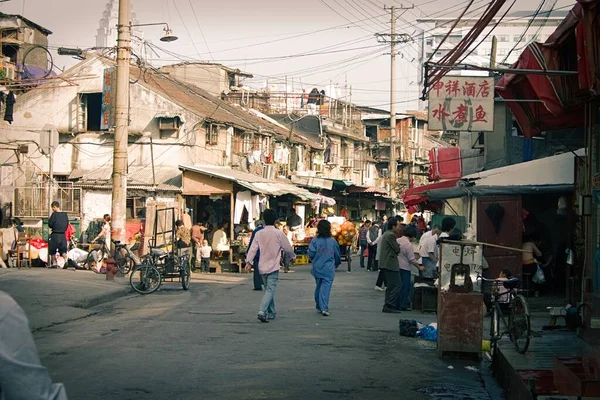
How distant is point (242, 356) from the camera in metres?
9.95

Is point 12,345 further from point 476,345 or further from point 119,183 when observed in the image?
point 119,183

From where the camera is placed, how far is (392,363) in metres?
10.0

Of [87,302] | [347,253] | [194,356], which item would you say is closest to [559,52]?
[194,356]

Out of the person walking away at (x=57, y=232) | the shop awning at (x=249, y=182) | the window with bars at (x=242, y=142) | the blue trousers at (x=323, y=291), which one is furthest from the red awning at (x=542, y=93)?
the window with bars at (x=242, y=142)

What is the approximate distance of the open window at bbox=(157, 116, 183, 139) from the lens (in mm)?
32562

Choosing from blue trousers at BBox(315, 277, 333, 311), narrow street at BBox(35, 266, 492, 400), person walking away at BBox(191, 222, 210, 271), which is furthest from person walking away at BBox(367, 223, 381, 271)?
blue trousers at BBox(315, 277, 333, 311)

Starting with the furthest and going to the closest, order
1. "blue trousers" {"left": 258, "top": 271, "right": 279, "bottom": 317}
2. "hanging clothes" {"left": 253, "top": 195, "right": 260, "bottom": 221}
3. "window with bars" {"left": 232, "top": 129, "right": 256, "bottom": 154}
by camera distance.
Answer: "window with bars" {"left": 232, "top": 129, "right": 256, "bottom": 154}, "hanging clothes" {"left": 253, "top": 195, "right": 260, "bottom": 221}, "blue trousers" {"left": 258, "top": 271, "right": 279, "bottom": 317}

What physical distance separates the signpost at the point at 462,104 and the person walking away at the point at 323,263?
491 cm

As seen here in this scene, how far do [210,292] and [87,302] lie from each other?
14.4ft

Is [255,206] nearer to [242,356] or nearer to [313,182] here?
[313,182]

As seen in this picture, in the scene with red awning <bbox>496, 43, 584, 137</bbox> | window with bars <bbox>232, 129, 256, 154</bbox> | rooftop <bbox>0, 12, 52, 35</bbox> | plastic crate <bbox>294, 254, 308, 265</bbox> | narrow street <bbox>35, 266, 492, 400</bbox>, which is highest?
rooftop <bbox>0, 12, 52, 35</bbox>

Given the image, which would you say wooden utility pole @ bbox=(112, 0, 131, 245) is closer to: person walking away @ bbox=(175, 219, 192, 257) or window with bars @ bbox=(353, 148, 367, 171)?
person walking away @ bbox=(175, 219, 192, 257)

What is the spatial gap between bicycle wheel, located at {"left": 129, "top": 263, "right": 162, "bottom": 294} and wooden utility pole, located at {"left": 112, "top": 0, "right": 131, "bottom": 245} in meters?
2.79

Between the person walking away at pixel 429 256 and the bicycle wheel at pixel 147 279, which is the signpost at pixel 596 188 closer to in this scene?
the person walking away at pixel 429 256
